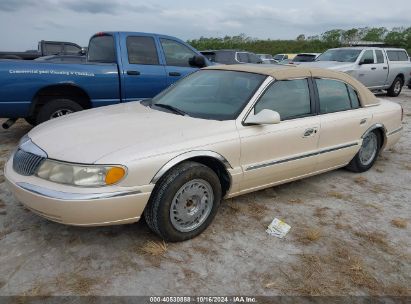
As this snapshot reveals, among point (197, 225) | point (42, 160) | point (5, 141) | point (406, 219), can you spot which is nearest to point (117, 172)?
point (42, 160)

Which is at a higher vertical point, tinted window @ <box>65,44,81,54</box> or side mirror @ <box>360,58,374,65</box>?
tinted window @ <box>65,44,81,54</box>

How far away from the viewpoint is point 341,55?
40.1 ft

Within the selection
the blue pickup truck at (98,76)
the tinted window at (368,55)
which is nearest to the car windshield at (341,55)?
the tinted window at (368,55)

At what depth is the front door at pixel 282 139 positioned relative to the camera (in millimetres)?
3586

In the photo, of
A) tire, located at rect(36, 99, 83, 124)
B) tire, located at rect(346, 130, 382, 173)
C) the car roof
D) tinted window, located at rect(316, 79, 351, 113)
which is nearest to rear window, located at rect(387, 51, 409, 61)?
tire, located at rect(346, 130, 382, 173)

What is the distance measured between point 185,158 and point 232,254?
87 centimetres

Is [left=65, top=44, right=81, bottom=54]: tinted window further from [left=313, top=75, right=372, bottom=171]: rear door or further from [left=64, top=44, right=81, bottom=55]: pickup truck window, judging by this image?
[left=313, top=75, right=372, bottom=171]: rear door

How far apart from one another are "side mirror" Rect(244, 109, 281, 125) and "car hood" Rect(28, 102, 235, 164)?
0.18 meters

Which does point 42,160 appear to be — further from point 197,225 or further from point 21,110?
point 21,110

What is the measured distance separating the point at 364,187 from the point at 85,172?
11.3 ft

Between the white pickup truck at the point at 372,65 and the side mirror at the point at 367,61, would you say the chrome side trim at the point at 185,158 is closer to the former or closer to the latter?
the white pickup truck at the point at 372,65

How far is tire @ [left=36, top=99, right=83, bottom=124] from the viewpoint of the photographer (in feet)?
18.6

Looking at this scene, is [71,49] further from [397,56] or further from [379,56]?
[397,56]

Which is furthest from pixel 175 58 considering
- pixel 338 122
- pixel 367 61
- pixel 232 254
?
pixel 367 61
